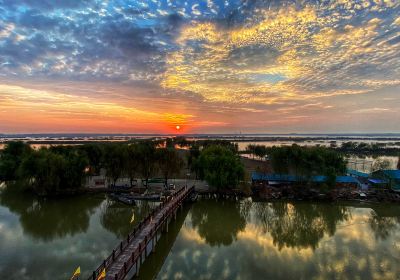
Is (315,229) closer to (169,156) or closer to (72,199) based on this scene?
(169,156)

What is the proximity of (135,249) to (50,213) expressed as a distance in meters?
21.9

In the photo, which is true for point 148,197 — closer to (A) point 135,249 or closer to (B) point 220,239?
(B) point 220,239

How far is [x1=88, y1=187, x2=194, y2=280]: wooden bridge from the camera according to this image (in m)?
18.3

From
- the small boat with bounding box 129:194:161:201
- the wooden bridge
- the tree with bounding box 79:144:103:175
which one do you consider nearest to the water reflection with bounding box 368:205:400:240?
the wooden bridge

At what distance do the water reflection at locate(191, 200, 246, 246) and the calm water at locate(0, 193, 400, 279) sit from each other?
0.11 metres

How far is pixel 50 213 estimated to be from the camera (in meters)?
37.2

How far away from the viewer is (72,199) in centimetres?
4422

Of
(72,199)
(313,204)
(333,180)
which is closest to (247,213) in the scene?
(313,204)

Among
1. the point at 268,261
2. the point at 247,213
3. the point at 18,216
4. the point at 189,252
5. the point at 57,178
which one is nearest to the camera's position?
the point at 268,261

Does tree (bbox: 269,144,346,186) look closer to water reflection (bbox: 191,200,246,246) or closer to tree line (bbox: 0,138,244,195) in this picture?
tree line (bbox: 0,138,244,195)

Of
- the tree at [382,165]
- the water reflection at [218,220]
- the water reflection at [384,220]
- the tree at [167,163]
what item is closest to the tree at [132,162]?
the tree at [167,163]

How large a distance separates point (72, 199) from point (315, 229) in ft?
114

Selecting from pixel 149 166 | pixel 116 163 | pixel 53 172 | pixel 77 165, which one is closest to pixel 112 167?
pixel 116 163

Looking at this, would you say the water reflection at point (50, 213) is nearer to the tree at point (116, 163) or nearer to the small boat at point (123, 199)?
the small boat at point (123, 199)
